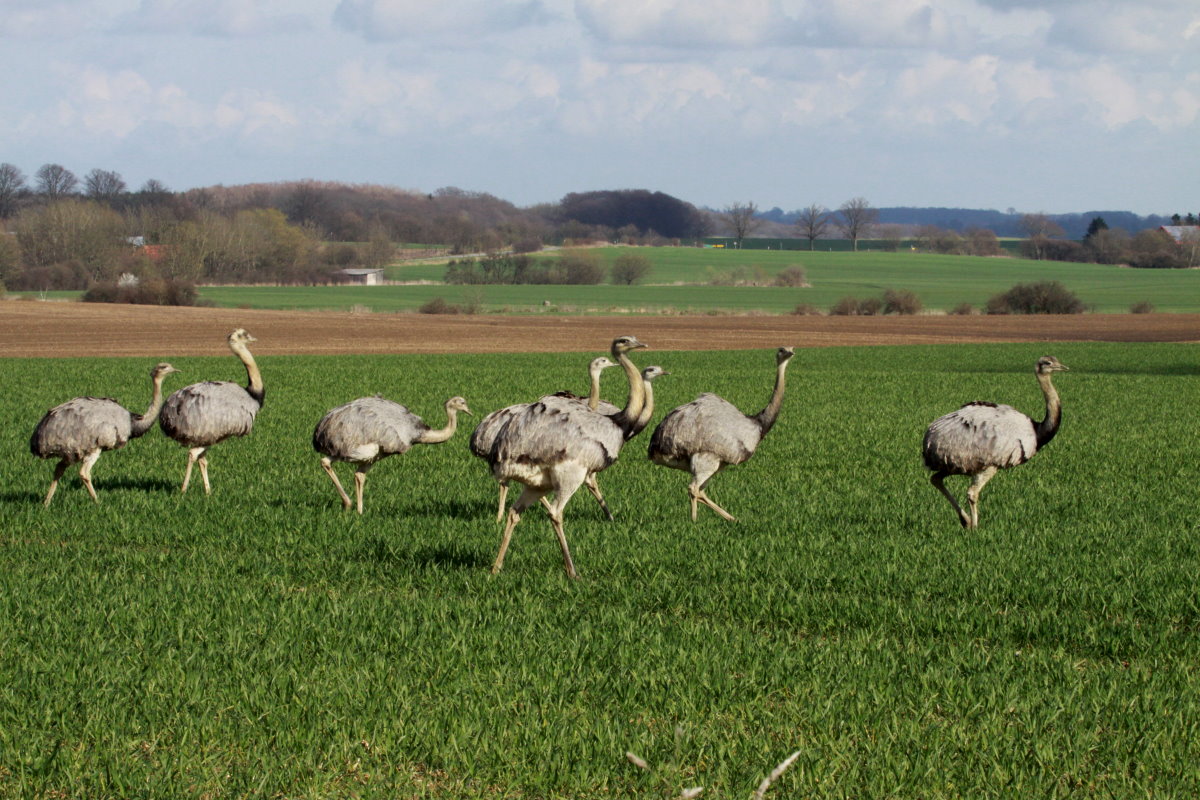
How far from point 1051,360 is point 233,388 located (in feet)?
31.5

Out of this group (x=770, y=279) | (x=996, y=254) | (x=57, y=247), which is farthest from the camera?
(x=996, y=254)

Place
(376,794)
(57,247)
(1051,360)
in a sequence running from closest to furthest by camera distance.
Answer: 1. (376,794)
2. (1051,360)
3. (57,247)

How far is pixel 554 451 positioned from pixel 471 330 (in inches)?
2368

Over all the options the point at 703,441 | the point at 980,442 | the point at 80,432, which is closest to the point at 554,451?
the point at 703,441

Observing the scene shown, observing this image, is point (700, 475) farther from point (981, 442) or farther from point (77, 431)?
point (77, 431)

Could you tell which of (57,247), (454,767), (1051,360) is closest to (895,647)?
(454,767)

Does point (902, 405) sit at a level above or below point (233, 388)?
below

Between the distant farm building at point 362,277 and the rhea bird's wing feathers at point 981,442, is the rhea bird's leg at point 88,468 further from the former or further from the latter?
the distant farm building at point 362,277

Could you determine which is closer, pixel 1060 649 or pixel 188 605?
pixel 1060 649

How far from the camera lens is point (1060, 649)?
8844mm

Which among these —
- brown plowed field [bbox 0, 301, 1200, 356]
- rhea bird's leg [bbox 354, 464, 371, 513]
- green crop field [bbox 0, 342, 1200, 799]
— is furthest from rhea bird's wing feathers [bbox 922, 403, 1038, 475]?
brown plowed field [bbox 0, 301, 1200, 356]

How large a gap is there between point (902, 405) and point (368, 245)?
118711 millimetres

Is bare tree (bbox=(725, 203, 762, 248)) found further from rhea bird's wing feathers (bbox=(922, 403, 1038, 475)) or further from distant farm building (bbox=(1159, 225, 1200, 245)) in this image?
rhea bird's wing feathers (bbox=(922, 403, 1038, 475))

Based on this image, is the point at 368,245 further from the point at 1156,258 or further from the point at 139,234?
the point at 1156,258
